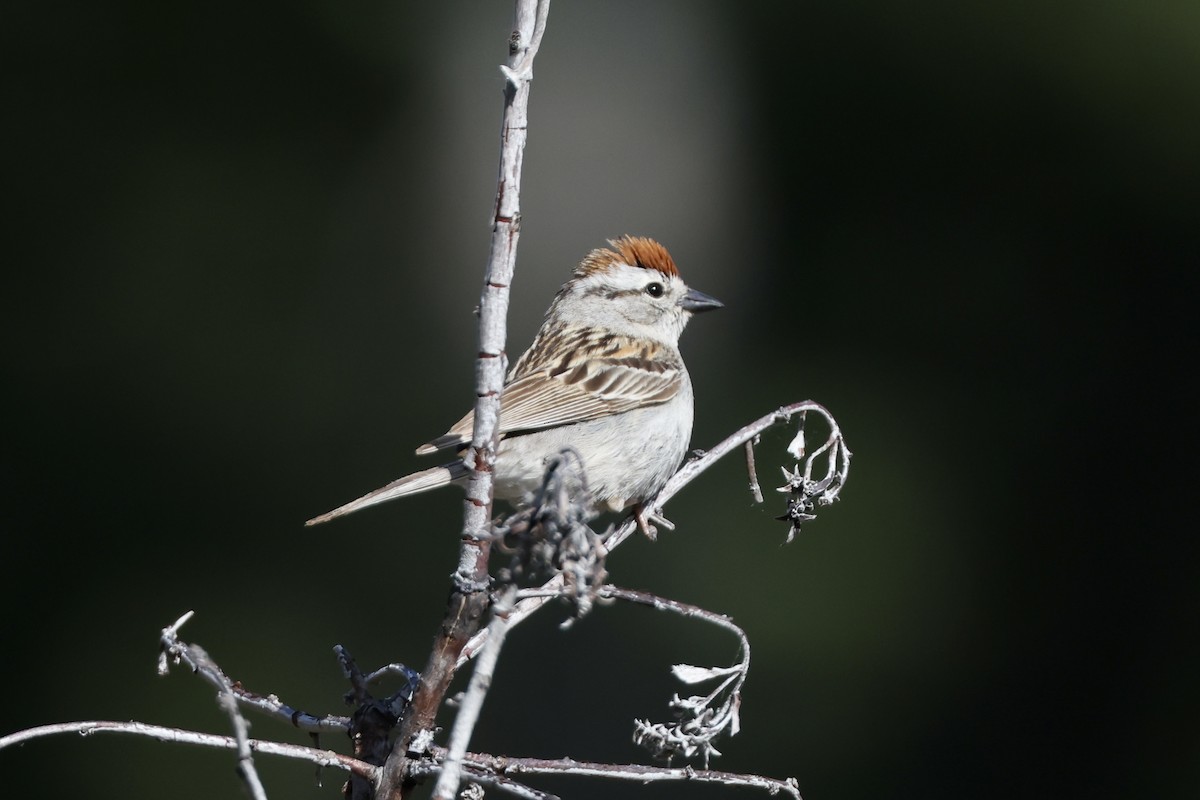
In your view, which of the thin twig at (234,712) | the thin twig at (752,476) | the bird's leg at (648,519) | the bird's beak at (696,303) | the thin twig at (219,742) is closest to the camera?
the thin twig at (234,712)

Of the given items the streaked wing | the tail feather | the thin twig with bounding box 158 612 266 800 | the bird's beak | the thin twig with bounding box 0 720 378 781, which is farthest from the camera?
the bird's beak

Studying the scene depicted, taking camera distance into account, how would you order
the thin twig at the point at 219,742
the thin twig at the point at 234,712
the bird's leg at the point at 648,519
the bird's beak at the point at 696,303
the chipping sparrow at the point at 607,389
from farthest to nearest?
1. the bird's beak at the point at 696,303
2. the chipping sparrow at the point at 607,389
3. the bird's leg at the point at 648,519
4. the thin twig at the point at 219,742
5. the thin twig at the point at 234,712

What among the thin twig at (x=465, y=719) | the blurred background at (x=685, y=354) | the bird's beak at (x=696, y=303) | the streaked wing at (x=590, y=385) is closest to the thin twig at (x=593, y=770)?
the thin twig at (x=465, y=719)

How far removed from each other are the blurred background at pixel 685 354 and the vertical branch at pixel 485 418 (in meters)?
4.57

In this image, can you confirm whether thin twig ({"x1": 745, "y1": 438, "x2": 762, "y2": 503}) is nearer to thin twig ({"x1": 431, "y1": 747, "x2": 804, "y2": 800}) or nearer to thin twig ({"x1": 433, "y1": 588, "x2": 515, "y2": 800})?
thin twig ({"x1": 431, "y1": 747, "x2": 804, "y2": 800})

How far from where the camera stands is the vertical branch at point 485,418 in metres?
1.61

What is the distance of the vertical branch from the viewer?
63.3 inches

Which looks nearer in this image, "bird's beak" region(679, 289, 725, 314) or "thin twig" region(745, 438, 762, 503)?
"thin twig" region(745, 438, 762, 503)

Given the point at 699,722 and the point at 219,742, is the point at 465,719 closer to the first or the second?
the point at 219,742

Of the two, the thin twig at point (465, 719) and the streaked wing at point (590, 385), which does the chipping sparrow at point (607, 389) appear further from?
the thin twig at point (465, 719)

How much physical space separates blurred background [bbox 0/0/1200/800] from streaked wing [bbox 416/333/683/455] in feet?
8.45

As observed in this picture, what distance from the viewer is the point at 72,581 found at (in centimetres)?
714

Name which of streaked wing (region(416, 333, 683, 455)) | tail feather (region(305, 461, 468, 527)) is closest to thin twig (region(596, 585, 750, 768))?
tail feather (region(305, 461, 468, 527))

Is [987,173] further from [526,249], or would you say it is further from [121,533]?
[121,533]
